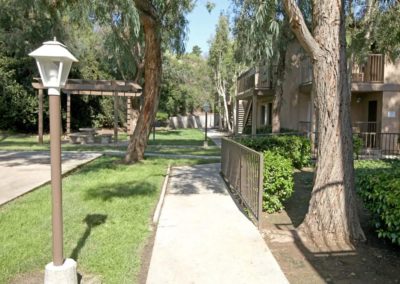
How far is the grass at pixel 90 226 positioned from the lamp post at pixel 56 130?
0.54 meters

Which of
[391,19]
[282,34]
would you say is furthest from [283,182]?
[282,34]

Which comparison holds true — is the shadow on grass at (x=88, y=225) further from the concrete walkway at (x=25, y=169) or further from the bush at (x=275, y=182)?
the bush at (x=275, y=182)

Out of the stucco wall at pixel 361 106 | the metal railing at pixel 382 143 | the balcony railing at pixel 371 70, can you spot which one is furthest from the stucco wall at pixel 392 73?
the metal railing at pixel 382 143

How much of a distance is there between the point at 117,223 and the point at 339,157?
3.23 meters

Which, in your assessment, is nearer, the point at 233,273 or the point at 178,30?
the point at 233,273

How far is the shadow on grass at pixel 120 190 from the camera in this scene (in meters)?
7.97

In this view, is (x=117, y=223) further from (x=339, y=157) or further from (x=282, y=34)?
(x=282, y=34)

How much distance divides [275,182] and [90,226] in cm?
290

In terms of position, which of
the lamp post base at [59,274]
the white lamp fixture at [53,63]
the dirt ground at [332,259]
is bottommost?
the dirt ground at [332,259]

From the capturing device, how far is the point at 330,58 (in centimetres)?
535

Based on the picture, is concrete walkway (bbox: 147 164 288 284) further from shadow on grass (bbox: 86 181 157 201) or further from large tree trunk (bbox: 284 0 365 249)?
large tree trunk (bbox: 284 0 365 249)

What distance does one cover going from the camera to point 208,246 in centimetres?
516

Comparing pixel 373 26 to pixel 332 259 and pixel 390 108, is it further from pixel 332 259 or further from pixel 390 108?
pixel 332 259

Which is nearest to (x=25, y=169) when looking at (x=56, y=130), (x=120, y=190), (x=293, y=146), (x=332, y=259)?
(x=120, y=190)
